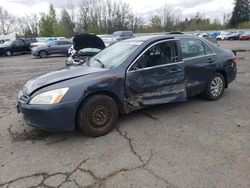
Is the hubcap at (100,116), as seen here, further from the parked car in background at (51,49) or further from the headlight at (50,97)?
the parked car in background at (51,49)

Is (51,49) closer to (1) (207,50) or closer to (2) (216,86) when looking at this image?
(1) (207,50)

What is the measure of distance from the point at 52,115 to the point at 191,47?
125 inches

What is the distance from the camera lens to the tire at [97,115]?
363 centimetres

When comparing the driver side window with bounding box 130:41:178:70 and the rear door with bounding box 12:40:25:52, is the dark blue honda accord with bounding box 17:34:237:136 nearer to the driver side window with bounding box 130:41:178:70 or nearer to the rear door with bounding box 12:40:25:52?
the driver side window with bounding box 130:41:178:70

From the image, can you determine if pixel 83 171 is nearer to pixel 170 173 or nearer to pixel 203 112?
pixel 170 173

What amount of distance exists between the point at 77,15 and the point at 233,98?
6330 cm

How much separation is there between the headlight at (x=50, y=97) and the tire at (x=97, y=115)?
373 mm

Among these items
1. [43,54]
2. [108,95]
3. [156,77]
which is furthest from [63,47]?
[108,95]

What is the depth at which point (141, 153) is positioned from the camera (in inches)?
129

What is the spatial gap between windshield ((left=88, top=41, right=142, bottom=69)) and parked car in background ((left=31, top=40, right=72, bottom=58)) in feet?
54.5

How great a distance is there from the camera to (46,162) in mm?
3154

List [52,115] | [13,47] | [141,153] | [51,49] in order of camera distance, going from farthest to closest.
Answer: [13,47] → [51,49] → [52,115] → [141,153]

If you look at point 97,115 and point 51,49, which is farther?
point 51,49

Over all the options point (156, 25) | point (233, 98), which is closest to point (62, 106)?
point (233, 98)
